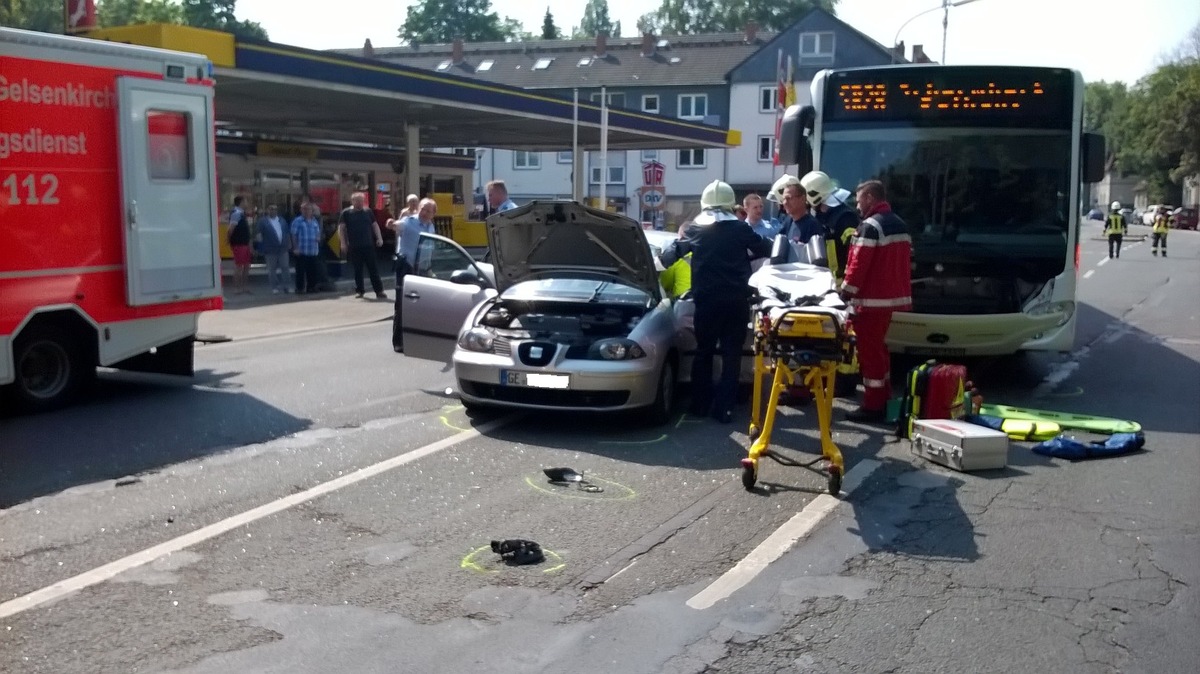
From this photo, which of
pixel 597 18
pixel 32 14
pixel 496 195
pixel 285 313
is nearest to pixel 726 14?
pixel 597 18

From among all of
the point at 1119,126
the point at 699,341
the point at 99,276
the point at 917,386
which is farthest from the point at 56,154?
the point at 1119,126

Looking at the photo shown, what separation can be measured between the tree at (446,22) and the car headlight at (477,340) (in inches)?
3984

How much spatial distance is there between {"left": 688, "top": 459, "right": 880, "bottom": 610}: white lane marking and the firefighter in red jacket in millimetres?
1760

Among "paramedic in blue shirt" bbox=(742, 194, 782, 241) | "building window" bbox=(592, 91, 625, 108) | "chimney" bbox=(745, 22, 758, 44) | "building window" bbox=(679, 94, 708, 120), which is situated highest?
"chimney" bbox=(745, 22, 758, 44)

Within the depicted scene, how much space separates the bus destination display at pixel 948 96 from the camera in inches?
428

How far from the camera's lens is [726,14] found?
317ft

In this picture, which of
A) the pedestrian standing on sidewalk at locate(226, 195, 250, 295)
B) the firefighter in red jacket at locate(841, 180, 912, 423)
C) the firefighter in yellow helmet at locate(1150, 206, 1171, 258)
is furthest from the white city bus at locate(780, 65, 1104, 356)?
the firefighter in yellow helmet at locate(1150, 206, 1171, 258)

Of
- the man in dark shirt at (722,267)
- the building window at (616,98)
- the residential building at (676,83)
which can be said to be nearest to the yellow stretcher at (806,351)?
the man in dark shirt at (722,267)

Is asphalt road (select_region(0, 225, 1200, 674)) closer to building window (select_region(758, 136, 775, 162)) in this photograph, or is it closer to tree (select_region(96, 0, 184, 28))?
building window (select_region(758, 136, 775, 162))

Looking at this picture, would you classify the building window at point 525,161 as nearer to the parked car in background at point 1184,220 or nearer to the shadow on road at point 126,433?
the parked car in background at point 1184,220

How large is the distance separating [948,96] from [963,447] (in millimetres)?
4502

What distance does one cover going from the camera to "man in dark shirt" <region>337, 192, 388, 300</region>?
20438mm

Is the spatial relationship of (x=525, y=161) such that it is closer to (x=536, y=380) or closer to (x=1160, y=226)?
(x=1160, y=226)

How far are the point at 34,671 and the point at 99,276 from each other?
593 cm
